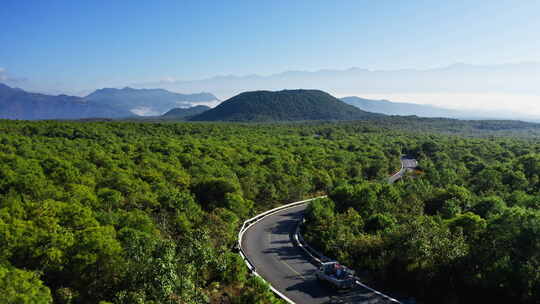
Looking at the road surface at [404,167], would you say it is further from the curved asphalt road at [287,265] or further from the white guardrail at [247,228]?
the curved asphalt road at [287,265]

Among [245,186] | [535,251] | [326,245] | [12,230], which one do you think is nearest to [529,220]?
[535,251]

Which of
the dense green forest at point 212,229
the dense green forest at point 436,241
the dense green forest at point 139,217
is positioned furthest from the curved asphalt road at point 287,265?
the dense green forest at point 436,241

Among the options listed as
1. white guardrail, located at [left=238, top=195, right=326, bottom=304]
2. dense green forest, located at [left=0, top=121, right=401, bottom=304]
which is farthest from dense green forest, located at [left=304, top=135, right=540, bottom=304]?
dense green forest, located at [left=0, top=121, right=401, bottom=304]

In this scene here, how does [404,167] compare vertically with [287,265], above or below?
above

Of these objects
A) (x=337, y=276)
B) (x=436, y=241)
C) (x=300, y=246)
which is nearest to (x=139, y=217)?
(x=300, y=246)

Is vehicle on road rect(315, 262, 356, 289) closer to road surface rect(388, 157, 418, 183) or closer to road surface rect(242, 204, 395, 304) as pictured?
road surface rect(242, 204, 395, 304)

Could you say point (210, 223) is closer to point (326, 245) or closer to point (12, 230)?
point (326, 245)

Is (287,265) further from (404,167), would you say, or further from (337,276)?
(404,167)
